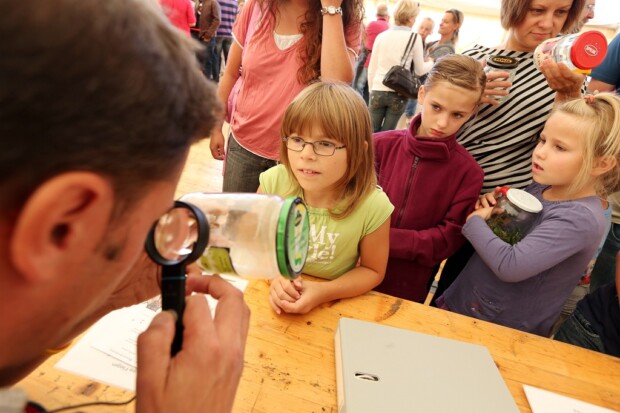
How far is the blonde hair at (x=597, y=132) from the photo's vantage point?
1.32 metres

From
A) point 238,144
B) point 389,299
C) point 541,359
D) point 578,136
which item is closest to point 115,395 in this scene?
point 389,299

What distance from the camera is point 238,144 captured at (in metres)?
1.79

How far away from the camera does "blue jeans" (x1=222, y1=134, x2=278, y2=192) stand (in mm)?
1771

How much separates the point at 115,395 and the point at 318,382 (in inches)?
15.5

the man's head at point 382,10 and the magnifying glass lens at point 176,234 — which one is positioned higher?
the man's head at point 382,10

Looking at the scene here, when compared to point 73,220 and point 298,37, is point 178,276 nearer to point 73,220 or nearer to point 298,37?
point 73,220

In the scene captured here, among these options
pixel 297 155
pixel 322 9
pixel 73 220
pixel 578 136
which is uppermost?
pixel 322 9

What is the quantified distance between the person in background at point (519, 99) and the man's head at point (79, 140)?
1.44 m

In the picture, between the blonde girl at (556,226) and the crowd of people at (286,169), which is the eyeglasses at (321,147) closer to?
the crowd of people at (286,169)

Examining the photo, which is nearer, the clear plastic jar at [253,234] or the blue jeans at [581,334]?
the clear plastic jar at [253,234]

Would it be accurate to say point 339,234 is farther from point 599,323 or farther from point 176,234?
point 599,323

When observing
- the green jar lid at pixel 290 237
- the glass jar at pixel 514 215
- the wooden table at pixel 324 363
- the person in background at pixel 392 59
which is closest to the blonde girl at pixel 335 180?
the wooden table at pixel 324 363

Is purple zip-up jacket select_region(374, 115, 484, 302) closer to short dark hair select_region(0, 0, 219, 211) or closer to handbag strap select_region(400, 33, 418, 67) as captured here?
short dark hair select_region(0, 0, 219, 211)

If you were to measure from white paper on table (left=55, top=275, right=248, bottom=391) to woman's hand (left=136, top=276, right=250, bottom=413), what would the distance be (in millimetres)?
178
